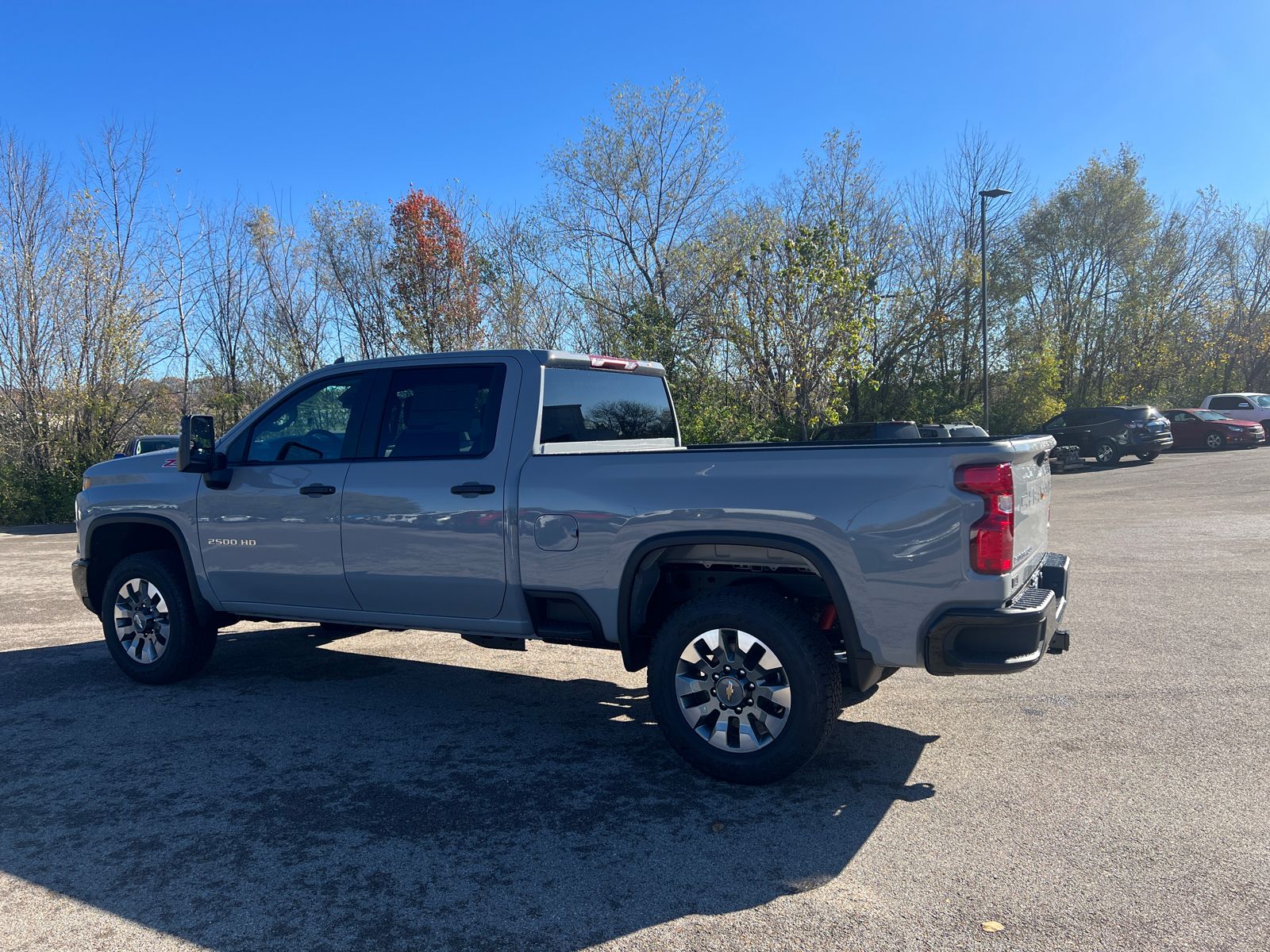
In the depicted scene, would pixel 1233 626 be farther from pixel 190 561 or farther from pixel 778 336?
pixel 778 336

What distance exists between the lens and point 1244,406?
32031 mm

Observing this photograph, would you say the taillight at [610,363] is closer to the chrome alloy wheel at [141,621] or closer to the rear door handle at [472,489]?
the rear door handle at [472,489]

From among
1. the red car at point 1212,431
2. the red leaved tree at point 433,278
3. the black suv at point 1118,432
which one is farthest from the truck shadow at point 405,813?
the red car at point 1212,431

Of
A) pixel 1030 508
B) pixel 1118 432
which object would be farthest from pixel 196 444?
pixel 1118 432

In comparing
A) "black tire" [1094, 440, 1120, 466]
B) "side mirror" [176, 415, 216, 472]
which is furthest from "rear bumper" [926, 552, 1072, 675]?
"black tire" [1094, 440, 1120, 466]

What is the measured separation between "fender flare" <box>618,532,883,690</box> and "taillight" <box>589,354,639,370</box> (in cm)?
152

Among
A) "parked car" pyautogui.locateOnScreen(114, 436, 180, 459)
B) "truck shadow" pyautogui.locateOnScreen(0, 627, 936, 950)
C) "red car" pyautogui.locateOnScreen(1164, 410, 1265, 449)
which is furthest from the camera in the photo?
"red car" pyautogui.locateOnScreen(1164, 410, 1265, 449)

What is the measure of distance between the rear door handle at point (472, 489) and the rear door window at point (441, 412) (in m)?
0.18

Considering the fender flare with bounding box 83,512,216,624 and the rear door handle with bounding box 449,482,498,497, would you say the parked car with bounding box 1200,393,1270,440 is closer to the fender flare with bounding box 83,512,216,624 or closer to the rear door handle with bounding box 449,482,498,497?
the rear door handle with bounding box 449,482,498,497

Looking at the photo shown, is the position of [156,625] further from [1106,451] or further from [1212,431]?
[1212,431]

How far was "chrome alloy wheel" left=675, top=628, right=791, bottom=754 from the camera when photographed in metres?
4.10

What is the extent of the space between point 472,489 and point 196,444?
199 centimetres

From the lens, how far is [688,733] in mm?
4258

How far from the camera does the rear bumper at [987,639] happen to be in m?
3.68
